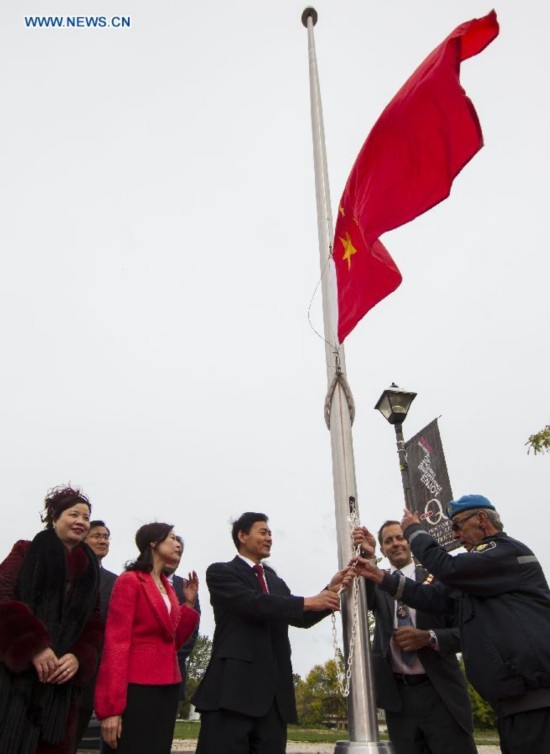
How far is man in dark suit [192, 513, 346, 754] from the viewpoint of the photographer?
3.87m

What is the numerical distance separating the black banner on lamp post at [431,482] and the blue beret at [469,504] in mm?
6280

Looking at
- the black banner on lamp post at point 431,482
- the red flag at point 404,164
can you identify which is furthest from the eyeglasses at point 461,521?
the black banner on lamp post at point 431,482

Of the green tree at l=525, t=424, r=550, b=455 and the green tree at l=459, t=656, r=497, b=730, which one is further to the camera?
the green tree at l=459, t=656, r=497, b=730

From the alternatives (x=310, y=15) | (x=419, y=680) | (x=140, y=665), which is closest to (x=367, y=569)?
(x=419, y=680)

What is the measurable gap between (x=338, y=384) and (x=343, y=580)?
1.51m

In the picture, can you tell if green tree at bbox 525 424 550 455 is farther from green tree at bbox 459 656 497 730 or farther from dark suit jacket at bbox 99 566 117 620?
green tree at bbox 459 656 497 730

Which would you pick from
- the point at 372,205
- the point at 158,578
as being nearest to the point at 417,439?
the point at 372,205

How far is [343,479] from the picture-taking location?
15.0ft

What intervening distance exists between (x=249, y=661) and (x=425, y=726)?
139 centimetres

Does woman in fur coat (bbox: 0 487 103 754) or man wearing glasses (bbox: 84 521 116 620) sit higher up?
man wearing glasses (bbox: 84 521 116 620)

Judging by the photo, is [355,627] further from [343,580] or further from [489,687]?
[489,687]

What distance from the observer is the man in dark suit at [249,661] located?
387 cm

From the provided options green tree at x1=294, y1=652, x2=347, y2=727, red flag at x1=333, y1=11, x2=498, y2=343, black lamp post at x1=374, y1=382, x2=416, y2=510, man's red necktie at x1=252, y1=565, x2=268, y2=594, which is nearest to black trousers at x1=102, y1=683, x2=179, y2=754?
man's red necktie at x1=252, y1=565, x2=268, y2=594

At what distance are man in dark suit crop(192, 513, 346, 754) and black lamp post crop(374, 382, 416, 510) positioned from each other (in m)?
6.35
